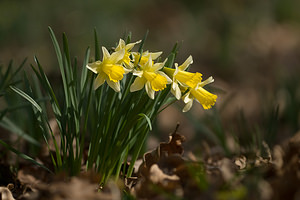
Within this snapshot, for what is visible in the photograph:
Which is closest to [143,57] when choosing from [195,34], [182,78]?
[182,78]

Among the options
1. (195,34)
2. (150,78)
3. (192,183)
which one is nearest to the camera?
(192,183)

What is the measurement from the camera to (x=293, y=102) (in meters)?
2.57

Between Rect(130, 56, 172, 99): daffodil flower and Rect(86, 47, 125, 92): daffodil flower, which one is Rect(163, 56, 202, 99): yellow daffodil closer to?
Rect(130, 56, 172, 99): daffodil flower

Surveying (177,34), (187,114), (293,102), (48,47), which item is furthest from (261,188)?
(177,34)

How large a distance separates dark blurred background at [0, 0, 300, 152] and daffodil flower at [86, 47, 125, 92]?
2.05 m

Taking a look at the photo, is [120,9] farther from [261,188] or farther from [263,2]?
[261,188]

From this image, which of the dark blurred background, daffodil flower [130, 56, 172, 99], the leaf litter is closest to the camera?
the leaf litter

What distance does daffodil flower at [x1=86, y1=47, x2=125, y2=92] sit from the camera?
1.36m

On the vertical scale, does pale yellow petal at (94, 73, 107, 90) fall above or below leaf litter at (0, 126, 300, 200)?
above

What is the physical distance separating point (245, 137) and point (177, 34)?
480 cm

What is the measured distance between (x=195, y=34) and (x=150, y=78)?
487cm

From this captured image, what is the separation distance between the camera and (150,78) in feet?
4.45

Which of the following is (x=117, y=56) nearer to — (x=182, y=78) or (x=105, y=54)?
(x=105, y=54)

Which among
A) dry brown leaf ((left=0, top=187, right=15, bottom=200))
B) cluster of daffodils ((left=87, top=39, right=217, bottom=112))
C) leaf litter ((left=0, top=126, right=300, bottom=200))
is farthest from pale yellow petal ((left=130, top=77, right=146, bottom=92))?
dry brown leaf ((left=0, top=187, right=15, bottom=200))
